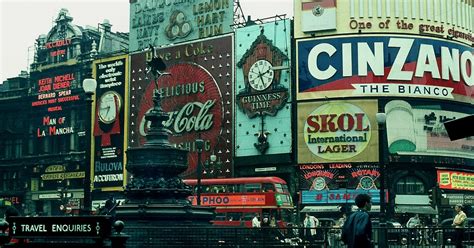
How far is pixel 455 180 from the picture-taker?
58375 millimetres

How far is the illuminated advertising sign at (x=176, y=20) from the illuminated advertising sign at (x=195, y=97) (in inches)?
42.8

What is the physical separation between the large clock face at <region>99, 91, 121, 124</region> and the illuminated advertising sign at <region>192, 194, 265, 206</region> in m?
25.2

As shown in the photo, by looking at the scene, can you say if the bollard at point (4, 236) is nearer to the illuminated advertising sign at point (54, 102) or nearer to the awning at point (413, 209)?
the awning at point (413, 209)

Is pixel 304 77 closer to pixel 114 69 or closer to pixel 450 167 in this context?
pixel 450 167

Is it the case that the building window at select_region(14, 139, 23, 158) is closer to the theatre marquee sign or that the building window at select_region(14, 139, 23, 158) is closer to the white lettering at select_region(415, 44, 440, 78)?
the white lettering at select_region(415, 44, 440, 78)

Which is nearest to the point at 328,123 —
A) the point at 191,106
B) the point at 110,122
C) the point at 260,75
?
the point at 260,75

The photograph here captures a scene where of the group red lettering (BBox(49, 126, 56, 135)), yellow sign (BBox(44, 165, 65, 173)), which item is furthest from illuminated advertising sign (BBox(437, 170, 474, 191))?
red lettering (BBox(49, 126, 56, 135))

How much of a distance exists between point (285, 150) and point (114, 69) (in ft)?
69.2

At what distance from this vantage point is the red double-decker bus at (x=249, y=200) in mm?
45125

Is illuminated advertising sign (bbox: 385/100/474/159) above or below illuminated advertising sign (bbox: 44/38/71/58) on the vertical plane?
below

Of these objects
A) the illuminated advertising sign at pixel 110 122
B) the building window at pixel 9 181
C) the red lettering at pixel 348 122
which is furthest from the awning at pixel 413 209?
the building window at pixel 9 181

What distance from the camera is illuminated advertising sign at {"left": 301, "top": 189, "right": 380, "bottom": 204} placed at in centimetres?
5525

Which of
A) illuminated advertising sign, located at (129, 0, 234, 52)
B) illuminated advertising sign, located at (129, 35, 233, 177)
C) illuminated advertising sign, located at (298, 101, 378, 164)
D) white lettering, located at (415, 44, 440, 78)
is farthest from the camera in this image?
illuminated advertising sign, located at (129, 0, 234, 52)

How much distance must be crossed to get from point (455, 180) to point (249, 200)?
20937 mm
